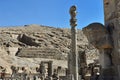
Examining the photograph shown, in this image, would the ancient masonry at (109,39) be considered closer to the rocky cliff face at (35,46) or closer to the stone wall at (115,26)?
the stone wall at (115,26)

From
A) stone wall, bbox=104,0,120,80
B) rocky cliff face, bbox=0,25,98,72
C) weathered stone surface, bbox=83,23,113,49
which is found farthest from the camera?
rocky cliff face, bbox=0,25,98,72

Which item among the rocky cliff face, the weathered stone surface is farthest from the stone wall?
the rocky cliff face

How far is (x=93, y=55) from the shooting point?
245 ft

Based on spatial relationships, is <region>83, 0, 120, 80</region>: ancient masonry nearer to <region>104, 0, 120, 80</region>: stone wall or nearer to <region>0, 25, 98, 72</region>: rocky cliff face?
<region>104, 0, 120, 80</region>: stone wall

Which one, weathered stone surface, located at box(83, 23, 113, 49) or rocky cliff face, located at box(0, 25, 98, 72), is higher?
rocky cliff face, located at box(0, 25, 98, 72)

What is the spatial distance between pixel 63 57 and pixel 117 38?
214 ft

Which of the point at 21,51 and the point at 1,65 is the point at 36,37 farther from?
the point at 1,65

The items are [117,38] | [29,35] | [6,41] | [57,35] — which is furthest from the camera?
[57,35]

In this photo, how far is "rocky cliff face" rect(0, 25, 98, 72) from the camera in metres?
61.1

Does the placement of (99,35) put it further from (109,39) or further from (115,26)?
(115,26)

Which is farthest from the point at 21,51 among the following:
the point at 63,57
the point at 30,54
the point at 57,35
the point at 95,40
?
the point at 95,40

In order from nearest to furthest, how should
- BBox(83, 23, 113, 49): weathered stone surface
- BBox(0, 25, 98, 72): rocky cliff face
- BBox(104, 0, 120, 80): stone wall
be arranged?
BBox(104, 0, 120, 80): stone wall → BBox(83, 23, 113, 49): weathered stone surface → BBox(0, 25, 98, 72): rocky cliff face

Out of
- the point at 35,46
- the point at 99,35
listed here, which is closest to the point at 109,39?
the point at 99,35

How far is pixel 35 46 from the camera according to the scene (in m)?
89.3
